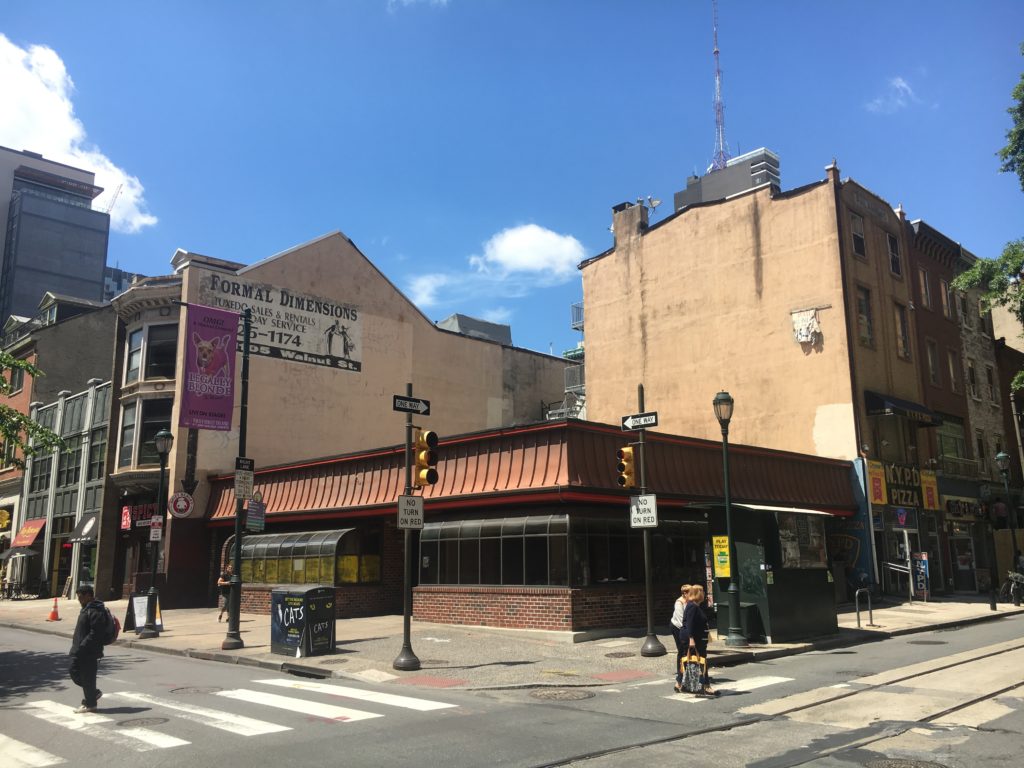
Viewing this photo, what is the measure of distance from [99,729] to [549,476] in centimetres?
1126

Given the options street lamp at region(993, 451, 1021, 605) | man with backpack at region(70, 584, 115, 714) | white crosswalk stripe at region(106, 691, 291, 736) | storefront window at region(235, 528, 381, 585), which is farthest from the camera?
street lamp at region(993, 451, 1021, 605)

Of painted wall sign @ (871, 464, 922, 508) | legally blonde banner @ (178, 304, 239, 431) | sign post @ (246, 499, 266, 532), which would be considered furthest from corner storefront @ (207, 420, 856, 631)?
legally blonde banner @ (178, 304, 239, 431)

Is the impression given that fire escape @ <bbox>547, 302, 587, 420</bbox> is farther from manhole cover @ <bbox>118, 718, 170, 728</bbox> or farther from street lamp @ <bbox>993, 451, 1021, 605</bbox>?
manhole cover @ <bbox>118, 718, 170, 728</bbox>

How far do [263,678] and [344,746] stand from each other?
6073 mm

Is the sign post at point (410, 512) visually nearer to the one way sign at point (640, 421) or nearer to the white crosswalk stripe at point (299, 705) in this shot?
the white crosswalk stripe at point (299, 705)

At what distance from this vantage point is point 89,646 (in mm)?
10359

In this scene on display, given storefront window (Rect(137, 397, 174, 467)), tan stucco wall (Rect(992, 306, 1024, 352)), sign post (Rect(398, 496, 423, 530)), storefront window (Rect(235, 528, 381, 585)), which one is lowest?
storefront window (Rect(235, 528, 381, 585))

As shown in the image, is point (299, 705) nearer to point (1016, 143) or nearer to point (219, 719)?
point (219, 719)

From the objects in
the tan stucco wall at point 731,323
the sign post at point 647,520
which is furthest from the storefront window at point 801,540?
→ the tan stucco wall at point 731,323

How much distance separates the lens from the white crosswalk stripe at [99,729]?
846 centimetres

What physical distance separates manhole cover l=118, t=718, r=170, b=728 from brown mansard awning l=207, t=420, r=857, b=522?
1030 cm

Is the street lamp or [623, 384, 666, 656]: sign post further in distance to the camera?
the street lamp

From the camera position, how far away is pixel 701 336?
33125 mm

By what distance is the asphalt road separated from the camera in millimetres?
7902
